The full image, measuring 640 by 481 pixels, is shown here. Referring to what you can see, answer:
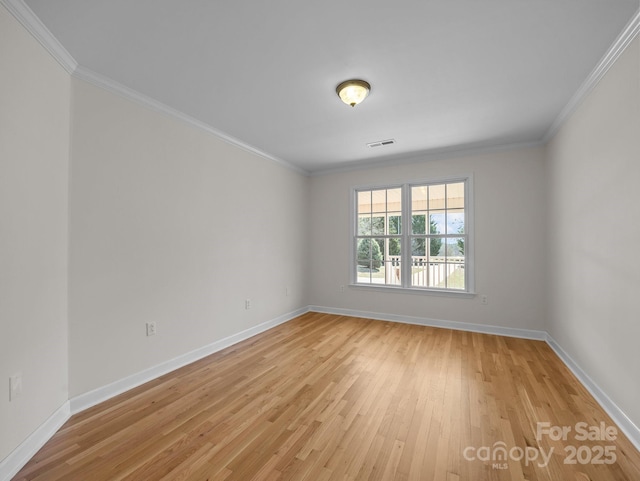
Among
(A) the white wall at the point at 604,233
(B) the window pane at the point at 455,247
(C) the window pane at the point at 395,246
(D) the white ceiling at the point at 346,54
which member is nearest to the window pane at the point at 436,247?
(B) the window pane at the point at 455,247

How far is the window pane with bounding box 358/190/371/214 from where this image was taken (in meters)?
5.16

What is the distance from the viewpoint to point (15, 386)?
166cm

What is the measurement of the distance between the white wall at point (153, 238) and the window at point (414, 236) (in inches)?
73.4

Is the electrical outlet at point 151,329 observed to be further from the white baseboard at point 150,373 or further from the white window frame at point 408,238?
the white window frame at point 408,238

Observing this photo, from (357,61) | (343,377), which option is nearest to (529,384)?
(343,377)

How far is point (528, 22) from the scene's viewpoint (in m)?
1.79

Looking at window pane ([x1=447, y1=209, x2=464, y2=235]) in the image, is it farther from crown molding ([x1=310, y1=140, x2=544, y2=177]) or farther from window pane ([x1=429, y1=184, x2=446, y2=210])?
crown molding ([x1=310, y1=140, x2=544, y2=177])

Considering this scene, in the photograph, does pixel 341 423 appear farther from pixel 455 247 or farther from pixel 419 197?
pixel 419 197

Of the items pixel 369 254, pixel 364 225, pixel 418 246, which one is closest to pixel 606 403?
pixel 418 246

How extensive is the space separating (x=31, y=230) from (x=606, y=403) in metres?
4.25

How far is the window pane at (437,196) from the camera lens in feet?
14.9

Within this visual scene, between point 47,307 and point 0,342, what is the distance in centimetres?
38

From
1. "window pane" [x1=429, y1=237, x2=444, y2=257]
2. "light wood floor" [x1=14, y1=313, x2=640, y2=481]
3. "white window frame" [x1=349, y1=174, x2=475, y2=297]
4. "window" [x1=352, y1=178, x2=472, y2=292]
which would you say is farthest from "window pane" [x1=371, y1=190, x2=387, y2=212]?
"light wood floor" [x1=14, y1=313, x2=640, y2=481]

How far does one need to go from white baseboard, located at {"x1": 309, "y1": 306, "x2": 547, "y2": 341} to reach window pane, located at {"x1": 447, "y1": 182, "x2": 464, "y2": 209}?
1794 millimetres
